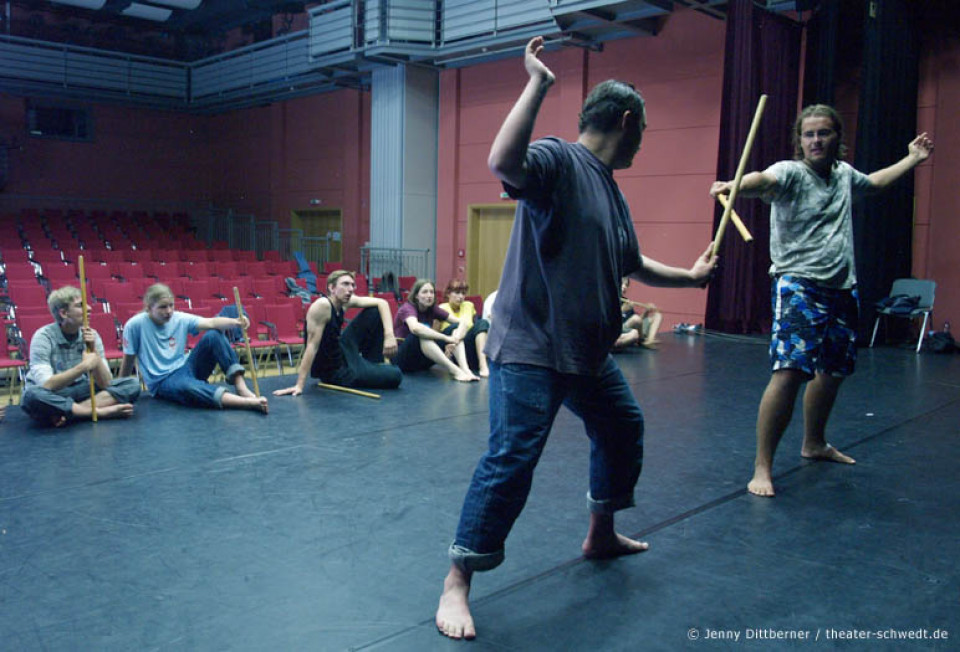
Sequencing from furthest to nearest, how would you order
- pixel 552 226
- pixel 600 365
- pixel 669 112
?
pixel 669 112, pixel 600 365, pixel 552 226

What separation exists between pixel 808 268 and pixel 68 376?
3.78 metres

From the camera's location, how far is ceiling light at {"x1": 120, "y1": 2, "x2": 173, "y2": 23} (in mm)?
14414

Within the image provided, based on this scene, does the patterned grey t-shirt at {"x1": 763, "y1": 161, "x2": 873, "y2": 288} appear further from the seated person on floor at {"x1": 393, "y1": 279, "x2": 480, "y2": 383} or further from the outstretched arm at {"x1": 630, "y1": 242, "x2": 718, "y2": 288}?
the seated person on floor at {"x1": 393, "y1": 279, "x2": 480, "y2": 383}

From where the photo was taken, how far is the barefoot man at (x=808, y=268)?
3.10 m

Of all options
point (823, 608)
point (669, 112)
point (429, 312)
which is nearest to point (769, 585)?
point (823, 608)

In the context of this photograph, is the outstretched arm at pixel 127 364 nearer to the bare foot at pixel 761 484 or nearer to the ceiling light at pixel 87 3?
the bare foot at pixel 761 484

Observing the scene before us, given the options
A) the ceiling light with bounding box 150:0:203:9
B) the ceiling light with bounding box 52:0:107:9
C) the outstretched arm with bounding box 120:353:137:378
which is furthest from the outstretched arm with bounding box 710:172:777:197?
the ceiling light with bounding box 52:0:107:9

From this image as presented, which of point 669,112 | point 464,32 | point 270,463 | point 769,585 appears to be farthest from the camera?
point 464,32

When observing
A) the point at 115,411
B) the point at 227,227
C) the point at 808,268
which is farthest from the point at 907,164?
the point at 227,227

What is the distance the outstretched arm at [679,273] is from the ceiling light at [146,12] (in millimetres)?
14571

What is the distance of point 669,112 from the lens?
999cm

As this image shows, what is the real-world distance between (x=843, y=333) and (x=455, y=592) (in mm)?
2010

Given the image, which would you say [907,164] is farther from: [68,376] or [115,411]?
[68,376]

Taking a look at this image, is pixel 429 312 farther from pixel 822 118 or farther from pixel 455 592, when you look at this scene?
pixel 455 592
